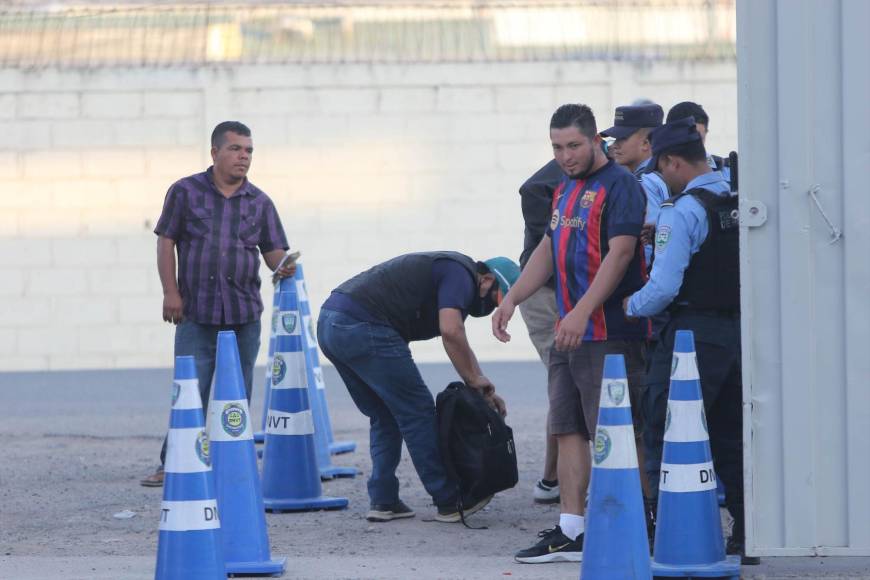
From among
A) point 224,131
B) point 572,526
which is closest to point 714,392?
point 572,526

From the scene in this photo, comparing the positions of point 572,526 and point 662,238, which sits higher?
point 662,238

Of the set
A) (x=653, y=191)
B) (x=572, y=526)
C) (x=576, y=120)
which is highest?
(x=576, y=120)

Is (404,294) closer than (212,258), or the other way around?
(404,294)

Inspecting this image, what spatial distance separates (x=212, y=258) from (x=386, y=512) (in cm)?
188

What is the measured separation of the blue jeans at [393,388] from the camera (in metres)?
7.32

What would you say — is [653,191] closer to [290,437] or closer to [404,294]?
[404,294]

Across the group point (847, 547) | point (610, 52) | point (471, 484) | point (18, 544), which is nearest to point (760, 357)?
point (847, 547)

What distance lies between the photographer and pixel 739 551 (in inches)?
247

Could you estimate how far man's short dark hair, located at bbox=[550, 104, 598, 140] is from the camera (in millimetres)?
6430

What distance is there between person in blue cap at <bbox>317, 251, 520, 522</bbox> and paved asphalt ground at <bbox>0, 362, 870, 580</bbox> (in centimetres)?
17

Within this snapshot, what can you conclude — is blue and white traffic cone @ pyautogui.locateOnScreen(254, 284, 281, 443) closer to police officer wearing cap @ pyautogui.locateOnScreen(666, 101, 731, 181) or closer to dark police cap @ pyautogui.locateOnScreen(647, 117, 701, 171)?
police officer wearing cap @ pyautogui.locateOnScreen(666, 101, 731, 181)

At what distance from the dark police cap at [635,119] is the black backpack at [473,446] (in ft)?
4.97

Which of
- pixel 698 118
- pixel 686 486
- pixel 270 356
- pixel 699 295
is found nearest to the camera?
pixel 686 486

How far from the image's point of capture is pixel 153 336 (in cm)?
1396
